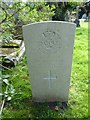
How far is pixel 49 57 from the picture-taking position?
359 cm

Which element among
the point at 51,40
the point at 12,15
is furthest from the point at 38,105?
the point at 12,15

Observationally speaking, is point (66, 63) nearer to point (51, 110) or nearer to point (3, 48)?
point (51, 110)

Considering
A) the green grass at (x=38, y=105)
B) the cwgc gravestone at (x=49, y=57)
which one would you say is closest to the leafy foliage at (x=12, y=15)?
the cwgc gravestone at (x=49, y=57)

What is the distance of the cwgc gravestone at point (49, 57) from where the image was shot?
346cm

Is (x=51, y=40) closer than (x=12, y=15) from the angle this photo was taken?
Yes

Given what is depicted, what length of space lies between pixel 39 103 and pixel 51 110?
0.85ft

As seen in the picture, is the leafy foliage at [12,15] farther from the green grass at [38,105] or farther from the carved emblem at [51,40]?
the green grass at [38,105]

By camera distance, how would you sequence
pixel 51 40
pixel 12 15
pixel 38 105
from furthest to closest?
pixel 12 15 < pixel 38 105 < pixel 51 40

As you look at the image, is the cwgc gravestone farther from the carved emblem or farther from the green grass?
the green grass

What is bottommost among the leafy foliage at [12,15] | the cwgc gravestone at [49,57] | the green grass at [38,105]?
the green grass at [38,105]

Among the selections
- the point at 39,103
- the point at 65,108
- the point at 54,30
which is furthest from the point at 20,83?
the point at 54,30

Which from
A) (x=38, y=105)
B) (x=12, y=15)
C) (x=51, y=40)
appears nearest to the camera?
(x=51, y=40)

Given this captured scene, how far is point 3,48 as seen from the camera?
5988 millimetres

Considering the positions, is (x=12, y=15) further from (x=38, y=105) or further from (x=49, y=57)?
(x=38, y=105)
